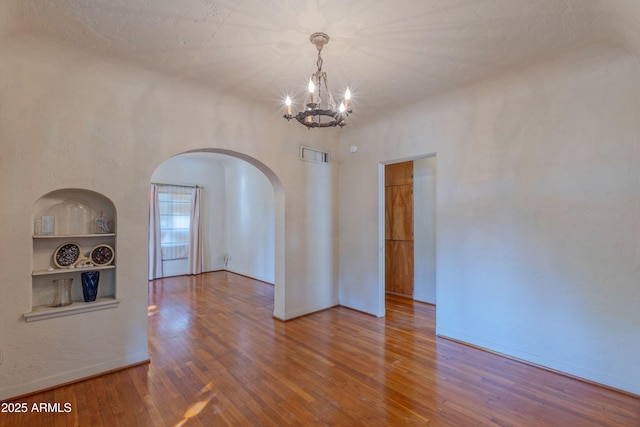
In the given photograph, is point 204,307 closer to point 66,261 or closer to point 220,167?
point 66,261

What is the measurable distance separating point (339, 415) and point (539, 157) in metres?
2.89

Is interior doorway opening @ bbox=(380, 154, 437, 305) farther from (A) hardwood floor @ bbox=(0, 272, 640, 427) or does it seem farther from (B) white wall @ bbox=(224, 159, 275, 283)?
(B) white wall @ bbox=(224, 159, 275, 283)

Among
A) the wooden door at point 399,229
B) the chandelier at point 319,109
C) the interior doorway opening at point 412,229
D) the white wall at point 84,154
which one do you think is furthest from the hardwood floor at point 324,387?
the chandelier at point 319,109

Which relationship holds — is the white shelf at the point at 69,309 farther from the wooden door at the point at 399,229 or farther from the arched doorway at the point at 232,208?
the wooden door at the point at 399,229

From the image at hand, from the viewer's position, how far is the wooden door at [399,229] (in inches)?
209

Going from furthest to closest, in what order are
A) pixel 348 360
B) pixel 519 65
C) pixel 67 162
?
pixel 348 360, pixel 519 65, pixel 67 162

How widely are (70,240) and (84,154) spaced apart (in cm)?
80

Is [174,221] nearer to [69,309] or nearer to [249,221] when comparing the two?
[249,221]

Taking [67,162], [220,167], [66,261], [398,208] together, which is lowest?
[66,261]

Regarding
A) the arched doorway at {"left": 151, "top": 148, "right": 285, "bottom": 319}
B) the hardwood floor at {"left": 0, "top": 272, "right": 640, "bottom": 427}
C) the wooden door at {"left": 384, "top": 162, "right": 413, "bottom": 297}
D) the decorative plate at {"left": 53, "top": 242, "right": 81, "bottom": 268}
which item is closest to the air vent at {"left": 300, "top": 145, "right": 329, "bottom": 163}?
the wooden door at {"left": 384, "top": 162, "right": 413, "bottom": 297}

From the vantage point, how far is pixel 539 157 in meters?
2.87

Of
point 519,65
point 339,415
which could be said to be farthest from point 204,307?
point 519,65

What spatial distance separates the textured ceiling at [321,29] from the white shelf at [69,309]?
2212mm

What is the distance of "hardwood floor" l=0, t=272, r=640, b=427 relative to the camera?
2141 millimetres
